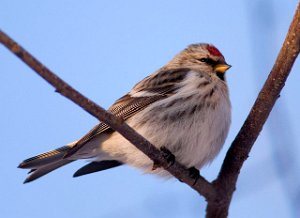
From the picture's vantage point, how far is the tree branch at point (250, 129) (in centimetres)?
256

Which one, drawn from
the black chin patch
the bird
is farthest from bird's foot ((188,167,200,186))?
the black chin patch

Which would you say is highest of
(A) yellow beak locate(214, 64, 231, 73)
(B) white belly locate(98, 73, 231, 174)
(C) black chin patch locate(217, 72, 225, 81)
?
(A) yellow beak locate(214, 64, 231, 73)

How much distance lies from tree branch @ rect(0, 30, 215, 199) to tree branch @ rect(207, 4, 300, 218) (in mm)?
66

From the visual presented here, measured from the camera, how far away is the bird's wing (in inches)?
132

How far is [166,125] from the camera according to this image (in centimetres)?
318

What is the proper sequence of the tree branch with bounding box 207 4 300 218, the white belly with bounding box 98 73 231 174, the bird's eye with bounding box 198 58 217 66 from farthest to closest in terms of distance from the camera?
the bird's eye with bounding box 198 58 217 66 < the white belly with bounding box 98 73 231 174 < the tree branch with bounding box 207 4 300 218

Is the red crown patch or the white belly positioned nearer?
the white belly

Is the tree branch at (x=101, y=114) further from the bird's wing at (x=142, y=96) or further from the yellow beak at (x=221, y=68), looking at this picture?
the yellow beak at (x=221, y=68)

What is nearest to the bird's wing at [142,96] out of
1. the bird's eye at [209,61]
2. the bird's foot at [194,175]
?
the bird's eye at [209,61]

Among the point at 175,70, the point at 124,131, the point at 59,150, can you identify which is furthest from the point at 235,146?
the point at 59,150

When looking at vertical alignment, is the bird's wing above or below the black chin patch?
below

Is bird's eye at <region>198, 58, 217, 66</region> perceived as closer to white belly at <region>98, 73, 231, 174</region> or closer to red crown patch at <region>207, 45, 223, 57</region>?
red crown patch at <region>207, 45, 223, 57</region>

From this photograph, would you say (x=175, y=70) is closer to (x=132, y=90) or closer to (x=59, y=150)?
(x=132, y=90)

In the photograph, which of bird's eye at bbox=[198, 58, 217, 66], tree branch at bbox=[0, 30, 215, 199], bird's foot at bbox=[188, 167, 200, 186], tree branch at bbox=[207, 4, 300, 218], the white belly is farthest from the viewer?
bird's eye at bbox=[198, 58, 217, 66]
